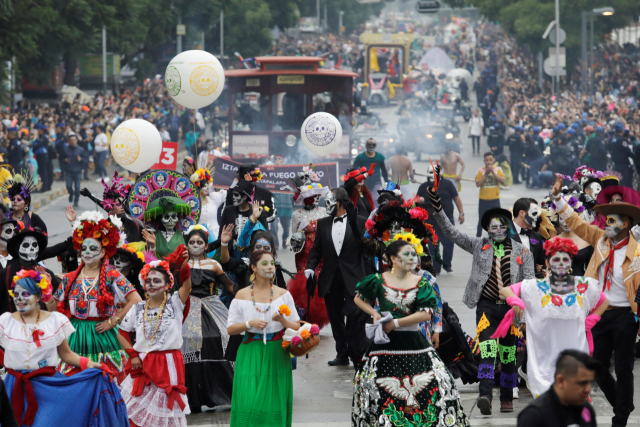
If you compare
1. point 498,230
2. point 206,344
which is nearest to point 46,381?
point 206,344

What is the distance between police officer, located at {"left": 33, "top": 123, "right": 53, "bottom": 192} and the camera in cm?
2623

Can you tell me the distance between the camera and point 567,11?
132ft

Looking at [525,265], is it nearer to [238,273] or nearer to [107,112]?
[238,273]

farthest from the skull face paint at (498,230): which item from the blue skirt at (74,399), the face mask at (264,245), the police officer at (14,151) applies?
the police officer at (14,151)

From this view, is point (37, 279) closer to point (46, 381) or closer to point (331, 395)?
point (46, 381)

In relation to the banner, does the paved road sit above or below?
below

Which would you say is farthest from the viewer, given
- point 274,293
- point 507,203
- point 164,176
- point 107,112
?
point 107,112

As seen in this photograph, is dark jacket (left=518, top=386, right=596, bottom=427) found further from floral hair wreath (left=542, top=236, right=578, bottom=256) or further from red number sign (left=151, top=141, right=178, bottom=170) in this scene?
red number sign (left=151, top=141, right=178, bottom=170)

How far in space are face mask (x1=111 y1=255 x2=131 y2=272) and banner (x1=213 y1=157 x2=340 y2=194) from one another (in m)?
9.37

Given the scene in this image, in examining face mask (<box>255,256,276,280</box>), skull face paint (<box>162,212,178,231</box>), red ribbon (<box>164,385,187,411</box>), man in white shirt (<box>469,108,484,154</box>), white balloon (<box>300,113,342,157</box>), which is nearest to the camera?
face mask (<box>255,256,276,280</box>)

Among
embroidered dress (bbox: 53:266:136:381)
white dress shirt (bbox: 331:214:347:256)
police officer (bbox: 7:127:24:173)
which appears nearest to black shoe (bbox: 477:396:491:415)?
white dress shirt (bbox: 331:214:347:256)

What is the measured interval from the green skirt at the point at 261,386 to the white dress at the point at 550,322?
1869mm

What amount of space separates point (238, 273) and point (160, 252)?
2.69 feet

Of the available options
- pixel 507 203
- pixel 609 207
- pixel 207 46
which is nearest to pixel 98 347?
pixel 609 207
